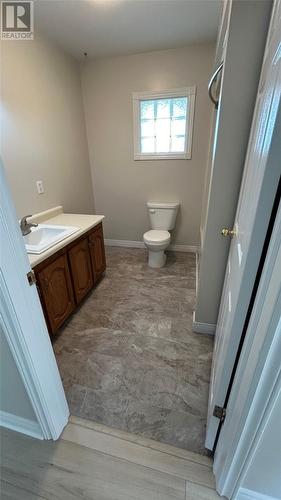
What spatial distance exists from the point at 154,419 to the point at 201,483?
0.32 metres

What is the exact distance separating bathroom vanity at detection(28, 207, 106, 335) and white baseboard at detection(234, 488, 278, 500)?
135cm

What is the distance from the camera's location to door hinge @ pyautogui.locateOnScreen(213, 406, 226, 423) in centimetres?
92

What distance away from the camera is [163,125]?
2678mm

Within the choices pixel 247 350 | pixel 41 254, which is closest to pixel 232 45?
pixel 247 350

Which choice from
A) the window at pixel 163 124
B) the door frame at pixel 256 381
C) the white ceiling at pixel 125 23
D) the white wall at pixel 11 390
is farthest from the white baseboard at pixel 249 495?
the white ceiling at pixel 125 23

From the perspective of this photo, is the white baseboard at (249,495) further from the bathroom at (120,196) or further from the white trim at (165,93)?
the white trim at (165,93)

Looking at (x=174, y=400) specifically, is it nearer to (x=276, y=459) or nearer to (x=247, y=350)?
(x=276, y=459)

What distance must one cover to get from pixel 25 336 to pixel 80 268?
1137 mm

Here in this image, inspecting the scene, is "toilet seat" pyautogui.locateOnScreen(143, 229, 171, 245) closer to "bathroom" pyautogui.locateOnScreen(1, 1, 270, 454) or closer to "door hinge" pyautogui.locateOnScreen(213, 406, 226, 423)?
"bathroom" pyautogui.locateOnScreen(1, 1, 270, 454)

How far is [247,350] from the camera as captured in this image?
0.68 metres

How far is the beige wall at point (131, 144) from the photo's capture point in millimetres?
2393

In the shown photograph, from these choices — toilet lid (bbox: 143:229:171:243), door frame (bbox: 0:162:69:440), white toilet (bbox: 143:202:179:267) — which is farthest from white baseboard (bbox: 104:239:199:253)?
door frame (bbox: 0:162:69:440)

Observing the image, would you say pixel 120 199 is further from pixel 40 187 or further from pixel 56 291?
pixel 56 291

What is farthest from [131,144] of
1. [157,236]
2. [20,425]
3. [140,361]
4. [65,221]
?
[20,425]
